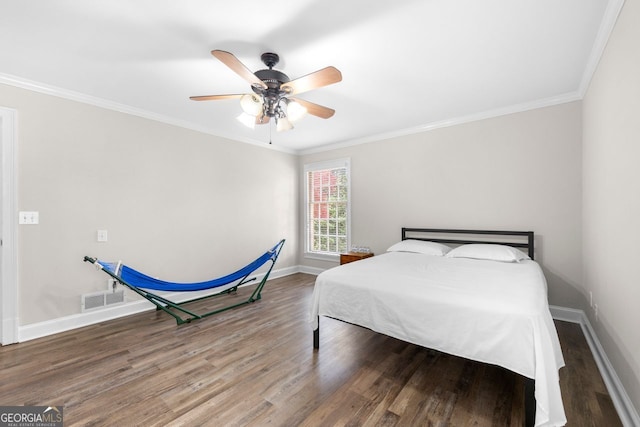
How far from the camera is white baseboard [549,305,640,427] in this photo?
5.16 ft

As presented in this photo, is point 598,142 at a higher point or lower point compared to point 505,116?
lower

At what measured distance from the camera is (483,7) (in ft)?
5.78

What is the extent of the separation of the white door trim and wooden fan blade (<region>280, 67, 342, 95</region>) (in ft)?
8.83

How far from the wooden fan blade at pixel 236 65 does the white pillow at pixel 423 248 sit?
8.88 feet

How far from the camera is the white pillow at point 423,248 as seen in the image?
11.8 ft

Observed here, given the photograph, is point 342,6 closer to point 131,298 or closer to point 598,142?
point 598,142

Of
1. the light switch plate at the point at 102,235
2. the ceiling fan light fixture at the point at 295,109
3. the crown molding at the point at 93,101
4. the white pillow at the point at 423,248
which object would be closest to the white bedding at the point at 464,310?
the white pillow at the point at 423,248

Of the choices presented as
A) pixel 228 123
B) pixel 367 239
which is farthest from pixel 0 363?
pixel 367 239

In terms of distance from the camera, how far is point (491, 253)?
312cm

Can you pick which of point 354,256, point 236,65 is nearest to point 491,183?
point 354,256

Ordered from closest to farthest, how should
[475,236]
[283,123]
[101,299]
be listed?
[283,123]
[101,299]
[475,236]

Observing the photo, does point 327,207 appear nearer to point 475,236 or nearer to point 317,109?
point 475,236

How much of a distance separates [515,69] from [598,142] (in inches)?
37.1

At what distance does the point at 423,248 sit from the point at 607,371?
193cm
